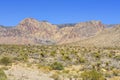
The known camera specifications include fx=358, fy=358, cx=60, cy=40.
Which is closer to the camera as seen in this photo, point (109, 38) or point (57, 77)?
point (57, 77)

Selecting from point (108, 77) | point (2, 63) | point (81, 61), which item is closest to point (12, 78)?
point (108, 77)

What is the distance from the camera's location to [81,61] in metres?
46.2

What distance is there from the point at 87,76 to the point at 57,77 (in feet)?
8.74

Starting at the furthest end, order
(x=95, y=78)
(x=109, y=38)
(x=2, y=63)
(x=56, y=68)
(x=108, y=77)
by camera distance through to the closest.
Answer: (x=109, y=38) → (x=2, y=63) → (x=56, y=68) → (x=108, y=77) → (x=95, y=78)

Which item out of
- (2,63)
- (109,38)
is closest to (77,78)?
(2,63)

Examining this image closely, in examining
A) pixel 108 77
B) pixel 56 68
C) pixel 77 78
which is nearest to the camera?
pixel 77 78

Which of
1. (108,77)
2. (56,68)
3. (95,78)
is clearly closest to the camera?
(95,78)

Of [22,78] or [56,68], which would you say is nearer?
[22,78]

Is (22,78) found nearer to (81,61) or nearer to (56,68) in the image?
(56,68)

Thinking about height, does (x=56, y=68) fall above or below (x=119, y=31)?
below

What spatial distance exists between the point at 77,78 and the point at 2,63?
12.8 metres

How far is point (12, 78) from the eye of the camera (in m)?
25.8

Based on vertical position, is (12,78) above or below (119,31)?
below

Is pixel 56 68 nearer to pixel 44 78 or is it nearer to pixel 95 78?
pixel 44 78
